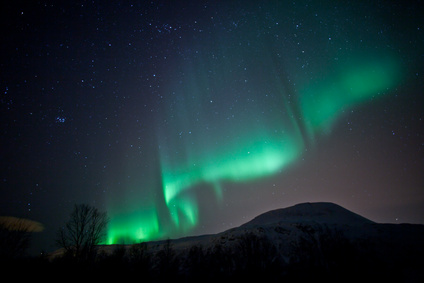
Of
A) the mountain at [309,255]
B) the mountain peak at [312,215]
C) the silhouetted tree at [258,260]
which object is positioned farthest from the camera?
the mountain peak at [312,215]

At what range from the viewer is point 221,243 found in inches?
2606

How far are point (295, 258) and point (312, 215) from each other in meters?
44.5

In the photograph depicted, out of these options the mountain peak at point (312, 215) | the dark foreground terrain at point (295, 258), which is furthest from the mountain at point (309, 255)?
the mountain peak at point (312, 215)

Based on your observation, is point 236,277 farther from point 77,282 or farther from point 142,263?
point 77,282

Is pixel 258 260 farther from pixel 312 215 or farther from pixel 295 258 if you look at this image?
pixel 312 215

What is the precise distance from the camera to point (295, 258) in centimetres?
5241

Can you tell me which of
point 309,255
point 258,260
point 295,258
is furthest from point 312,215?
point 258,260

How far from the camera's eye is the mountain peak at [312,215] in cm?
8006

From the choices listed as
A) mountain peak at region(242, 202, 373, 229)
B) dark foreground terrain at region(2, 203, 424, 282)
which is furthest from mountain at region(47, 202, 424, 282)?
mountain peak at region(242, 202, 373, 229)

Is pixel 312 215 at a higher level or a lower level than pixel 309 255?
higher

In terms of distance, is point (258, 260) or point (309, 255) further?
point (309, 255)

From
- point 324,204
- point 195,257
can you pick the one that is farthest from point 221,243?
point 324,204

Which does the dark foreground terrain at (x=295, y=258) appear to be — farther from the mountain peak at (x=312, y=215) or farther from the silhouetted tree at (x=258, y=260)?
the mountain peak at (x=312, y=215)

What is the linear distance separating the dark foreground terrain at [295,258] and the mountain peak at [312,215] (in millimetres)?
11526
